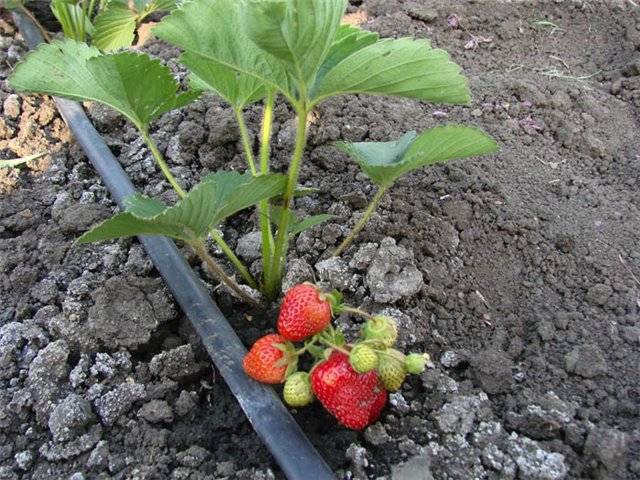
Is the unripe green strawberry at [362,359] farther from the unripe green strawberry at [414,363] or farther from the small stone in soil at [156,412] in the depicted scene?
the small stone in soil at [156,412]

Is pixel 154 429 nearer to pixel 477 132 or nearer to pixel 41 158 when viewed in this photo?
pixel 477 132

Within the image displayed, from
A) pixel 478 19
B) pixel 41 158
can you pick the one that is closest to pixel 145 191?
pixel 41 158

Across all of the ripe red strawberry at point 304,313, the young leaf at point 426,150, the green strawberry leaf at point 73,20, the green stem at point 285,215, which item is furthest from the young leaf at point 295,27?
the green strawberry leaf at point 73,20

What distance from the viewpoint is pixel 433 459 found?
1185 mm

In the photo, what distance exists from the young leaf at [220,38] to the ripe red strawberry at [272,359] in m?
0.41

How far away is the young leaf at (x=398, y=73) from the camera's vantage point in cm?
108

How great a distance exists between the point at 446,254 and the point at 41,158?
3.50ft

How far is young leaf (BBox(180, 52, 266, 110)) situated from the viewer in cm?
131

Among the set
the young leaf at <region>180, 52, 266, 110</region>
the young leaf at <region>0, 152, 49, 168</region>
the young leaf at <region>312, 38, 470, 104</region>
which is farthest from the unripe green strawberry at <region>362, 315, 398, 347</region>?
the young leaf at <region>0, 152, 49, 168</region>

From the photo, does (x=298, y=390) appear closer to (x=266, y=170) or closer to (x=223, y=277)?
(x=223, y=277)

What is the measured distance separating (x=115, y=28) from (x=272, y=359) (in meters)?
1.34

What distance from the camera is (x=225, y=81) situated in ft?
4.45

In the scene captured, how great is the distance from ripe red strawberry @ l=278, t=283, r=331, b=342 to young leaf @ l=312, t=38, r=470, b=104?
31 centimetres

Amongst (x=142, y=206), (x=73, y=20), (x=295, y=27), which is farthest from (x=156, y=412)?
(x=73, y=20)
